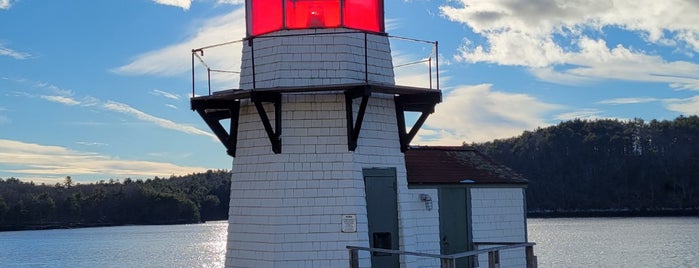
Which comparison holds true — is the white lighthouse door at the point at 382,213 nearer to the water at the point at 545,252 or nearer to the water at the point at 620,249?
the water at the point at 545,252

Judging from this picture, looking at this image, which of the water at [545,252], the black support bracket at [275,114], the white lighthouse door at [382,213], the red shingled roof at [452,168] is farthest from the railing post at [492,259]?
the water at [545,252]

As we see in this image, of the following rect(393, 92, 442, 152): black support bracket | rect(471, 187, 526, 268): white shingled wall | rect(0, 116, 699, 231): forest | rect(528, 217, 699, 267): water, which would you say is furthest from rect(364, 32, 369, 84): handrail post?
rect(0, 116, 699, 231): forest

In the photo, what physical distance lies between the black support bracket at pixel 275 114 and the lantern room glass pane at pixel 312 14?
3.46 feet

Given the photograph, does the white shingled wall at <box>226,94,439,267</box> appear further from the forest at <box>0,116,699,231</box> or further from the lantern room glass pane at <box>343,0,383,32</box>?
the forest at <box>0,116,699,231</box>

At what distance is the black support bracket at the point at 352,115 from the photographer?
36.4 feet

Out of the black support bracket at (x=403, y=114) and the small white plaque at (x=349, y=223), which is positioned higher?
the black support bracket at (x=403, y=114)

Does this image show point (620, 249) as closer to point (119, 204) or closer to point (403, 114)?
point (403, 114)

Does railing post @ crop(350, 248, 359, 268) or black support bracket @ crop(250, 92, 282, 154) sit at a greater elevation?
black support bracket @ crop(250, 92, 282, 154)

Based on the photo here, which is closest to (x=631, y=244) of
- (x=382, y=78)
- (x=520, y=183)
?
(x=520, y=183)

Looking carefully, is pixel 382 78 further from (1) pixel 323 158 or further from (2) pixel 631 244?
(2) pixel 631 244

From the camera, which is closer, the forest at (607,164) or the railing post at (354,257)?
the railing post at (354,257)

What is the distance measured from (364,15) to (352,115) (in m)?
1.42

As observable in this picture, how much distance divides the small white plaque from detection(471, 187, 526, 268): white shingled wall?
13.4 feet

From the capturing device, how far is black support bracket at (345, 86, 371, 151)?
437 inches
